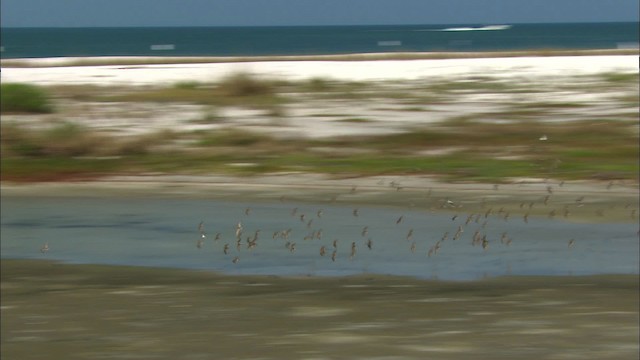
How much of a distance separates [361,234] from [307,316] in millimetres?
3418

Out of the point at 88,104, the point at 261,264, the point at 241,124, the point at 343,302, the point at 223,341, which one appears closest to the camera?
the point at 223,341

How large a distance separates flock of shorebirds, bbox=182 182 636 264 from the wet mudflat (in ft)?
4.11

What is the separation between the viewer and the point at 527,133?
19.0m

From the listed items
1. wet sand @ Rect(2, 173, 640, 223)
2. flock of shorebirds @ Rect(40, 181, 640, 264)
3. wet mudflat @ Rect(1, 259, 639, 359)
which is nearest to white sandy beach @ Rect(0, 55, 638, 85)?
wet sand @ Rect(2, 173, 640, 223)

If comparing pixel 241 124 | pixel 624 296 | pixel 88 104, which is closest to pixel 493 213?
pixel 624 296

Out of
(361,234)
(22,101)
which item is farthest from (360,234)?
(22,101)

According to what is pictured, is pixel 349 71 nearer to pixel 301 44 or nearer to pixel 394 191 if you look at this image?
pixel 394 191

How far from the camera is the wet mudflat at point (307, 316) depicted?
7.02m

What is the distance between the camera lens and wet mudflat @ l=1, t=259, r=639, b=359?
702 cm

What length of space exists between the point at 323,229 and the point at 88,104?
14031 millimetres

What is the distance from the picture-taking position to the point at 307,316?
792cm

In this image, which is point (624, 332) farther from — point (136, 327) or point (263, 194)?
point (263, 194)

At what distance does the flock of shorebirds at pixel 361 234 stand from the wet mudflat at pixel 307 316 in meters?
1.25

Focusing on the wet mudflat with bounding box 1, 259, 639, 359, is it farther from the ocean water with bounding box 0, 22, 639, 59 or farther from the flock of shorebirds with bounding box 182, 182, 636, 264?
the ocean water with bounding box 0, 22, 639, 59
